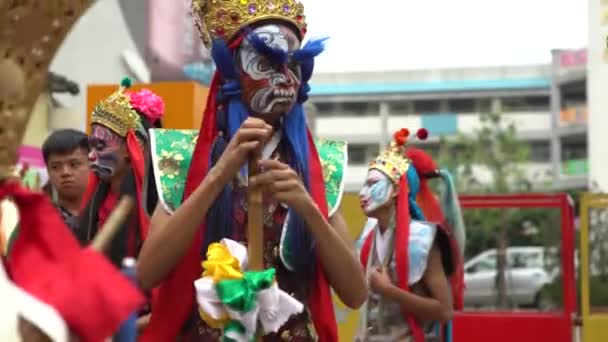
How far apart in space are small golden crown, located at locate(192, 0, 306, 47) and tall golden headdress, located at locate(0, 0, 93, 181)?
4.54 feet

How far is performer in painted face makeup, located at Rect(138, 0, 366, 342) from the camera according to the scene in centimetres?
300

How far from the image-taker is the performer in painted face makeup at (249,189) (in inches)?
118

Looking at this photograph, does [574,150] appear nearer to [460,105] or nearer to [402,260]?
[460,105]

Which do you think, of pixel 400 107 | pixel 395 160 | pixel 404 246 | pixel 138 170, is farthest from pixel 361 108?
pixel 138 170

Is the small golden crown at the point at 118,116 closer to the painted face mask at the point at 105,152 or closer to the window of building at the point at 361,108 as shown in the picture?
the painted face mask at the point at 105,152

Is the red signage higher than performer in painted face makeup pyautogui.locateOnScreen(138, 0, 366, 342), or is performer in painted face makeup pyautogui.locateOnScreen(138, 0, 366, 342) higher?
the red signage

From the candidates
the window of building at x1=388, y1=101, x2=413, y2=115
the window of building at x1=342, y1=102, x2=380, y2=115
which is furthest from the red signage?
the window of building at x1=342, y1=102, x2=380, y2=115

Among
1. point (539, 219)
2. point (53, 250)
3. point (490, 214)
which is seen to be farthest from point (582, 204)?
point (490, 214)

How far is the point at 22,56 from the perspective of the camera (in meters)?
1.75

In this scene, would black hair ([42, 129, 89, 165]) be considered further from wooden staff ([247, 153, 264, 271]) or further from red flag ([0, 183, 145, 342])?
red flag ([0, 183, 145, 342])

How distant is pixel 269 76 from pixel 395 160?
2.95 metres

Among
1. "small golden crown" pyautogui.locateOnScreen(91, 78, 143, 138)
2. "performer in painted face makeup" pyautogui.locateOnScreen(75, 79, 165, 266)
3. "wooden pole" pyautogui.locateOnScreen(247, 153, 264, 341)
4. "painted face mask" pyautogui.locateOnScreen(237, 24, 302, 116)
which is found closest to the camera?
"wooden pole" pyautogui.locateOnScreen(247, 153, 264, 341)

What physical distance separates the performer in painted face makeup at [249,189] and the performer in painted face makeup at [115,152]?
2.76 feet

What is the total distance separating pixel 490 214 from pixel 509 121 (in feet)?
36.3
